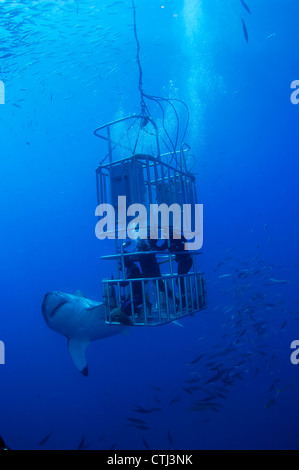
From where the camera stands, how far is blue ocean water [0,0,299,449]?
12711 millimetres

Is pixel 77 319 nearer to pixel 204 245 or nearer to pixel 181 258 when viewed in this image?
pixel 181 258

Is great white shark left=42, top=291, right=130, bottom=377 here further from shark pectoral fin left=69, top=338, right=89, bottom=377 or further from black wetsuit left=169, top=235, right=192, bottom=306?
black wetsuit left=169, top=235, right=192, bottom=306

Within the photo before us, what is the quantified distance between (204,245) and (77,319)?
16.3 meters

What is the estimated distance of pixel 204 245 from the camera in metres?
21.0

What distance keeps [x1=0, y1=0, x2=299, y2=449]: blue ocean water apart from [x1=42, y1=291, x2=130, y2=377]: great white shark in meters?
2.90

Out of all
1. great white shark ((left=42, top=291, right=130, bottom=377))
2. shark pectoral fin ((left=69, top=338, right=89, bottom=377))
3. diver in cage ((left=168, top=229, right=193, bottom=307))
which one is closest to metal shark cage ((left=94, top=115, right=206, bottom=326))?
diver in cage ((left=168, top=229, right=193, bottom=307))

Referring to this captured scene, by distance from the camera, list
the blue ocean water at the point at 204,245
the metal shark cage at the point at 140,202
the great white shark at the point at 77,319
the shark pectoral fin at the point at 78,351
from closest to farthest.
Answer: the metal shark cage at the point at 140,202 → the great white shark at the point at 77,319 → the shark pectoral fin at the point at 78,351 → the blue ocean water at the point at 204,245

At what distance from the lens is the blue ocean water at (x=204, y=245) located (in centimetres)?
1271

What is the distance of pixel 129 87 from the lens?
27328 millimetres

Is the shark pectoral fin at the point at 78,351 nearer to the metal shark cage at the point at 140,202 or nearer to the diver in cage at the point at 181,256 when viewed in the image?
the metal shark cage at the point at 140,202

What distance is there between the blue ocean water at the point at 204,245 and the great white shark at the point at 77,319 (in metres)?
2.90

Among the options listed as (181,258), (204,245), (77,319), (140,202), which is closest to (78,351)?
(77,319)

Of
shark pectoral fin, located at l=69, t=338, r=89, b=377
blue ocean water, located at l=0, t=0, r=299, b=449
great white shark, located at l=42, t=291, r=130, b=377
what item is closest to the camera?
great white shark, located at l=42, t=291, r=130, b=377

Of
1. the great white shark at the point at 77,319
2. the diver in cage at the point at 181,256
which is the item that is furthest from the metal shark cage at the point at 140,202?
the great white shark at the point at 77,319
